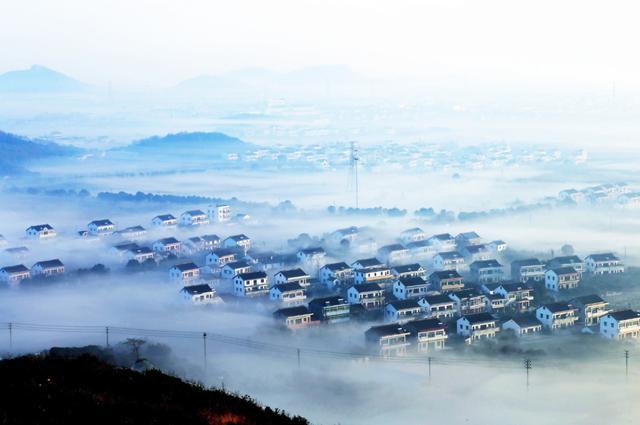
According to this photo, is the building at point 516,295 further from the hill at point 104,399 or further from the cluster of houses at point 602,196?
the cluster of houses at point 602,196

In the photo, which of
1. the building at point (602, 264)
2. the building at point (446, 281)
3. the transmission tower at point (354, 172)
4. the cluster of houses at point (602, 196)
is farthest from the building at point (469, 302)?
the transmission tower at point (354, 172)

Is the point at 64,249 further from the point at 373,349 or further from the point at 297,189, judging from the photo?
the point at 297,189

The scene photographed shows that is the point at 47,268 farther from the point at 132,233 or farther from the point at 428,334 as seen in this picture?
the point at 428,334

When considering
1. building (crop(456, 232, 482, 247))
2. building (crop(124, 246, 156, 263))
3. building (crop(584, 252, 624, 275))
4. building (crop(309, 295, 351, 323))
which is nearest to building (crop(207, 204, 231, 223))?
building (crop(124, 246, 156, 263))

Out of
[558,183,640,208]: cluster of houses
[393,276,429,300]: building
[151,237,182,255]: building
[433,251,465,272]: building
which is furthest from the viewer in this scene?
[558,183,640,208]: cluster of houses

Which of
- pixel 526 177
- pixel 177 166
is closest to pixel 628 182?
pixel 526 177

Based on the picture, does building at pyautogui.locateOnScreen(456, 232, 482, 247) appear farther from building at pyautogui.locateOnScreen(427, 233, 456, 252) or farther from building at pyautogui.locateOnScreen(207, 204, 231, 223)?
building at pyautogui.locateOnScreen(207, 204, 231, 223)
